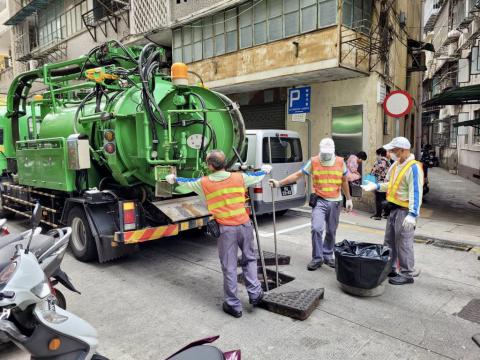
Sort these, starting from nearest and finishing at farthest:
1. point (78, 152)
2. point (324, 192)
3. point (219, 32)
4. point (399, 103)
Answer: point (324, 192) → point (78, 152) → point (399, 103) → point (219, 32)

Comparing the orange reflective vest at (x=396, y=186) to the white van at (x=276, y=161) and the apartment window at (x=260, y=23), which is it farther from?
the apartment window at (x=260, y=23)

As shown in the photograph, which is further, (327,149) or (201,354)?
(327,149)

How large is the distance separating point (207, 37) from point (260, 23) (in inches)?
100

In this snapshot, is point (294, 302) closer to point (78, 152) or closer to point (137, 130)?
point (137, 130)

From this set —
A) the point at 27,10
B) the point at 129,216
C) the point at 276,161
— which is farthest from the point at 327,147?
the point at 27,10

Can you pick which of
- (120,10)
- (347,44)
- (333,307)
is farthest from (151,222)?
(120,10)

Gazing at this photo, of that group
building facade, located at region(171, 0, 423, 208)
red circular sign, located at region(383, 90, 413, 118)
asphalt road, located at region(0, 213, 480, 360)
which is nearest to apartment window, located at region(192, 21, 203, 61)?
building facade, located at region(171, 0, 423, 208)

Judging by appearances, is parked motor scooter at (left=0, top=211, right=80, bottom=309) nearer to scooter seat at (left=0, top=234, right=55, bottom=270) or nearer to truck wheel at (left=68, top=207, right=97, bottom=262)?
scooter seat at (left=0, top=234, right=55, bottom=270)

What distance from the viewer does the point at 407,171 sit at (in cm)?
472

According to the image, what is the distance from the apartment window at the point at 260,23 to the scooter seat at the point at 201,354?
11.4 metres

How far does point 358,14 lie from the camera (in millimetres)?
11117

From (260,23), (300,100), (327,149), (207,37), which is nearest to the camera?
(327,149)

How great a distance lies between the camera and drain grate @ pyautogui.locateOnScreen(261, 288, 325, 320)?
390 cm

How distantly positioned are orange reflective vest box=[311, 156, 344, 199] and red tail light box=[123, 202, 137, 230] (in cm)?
253
